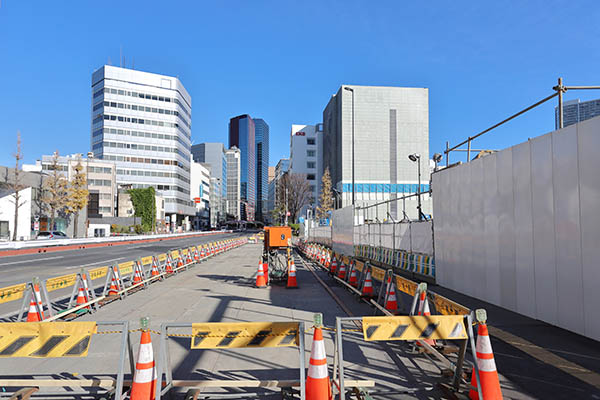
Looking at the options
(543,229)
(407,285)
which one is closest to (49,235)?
(407,285)

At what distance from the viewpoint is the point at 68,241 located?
39.4 metres

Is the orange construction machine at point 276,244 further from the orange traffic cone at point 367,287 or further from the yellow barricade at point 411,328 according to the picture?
the yellow barricade at point 411,328

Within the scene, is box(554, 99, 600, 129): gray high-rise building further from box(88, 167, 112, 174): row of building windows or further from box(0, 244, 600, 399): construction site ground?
box(88, 167, 112, 174): row of building windows

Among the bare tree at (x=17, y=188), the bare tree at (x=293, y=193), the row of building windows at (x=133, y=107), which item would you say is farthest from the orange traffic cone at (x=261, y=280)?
the row of building windows at (x=133, y=107)

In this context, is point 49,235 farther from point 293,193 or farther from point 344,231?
point 293,193

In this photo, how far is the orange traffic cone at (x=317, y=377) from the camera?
4117mm

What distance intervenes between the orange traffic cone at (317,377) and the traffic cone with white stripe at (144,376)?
165cm

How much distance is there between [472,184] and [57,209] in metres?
59.1

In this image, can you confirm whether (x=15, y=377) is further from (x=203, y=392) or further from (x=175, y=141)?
(x=175, y=141)

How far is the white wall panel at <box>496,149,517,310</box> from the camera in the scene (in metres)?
8.57

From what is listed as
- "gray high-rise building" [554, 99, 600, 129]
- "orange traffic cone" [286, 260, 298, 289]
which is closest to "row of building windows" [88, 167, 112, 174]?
"orange traffic cone" [286, 260, 298, 289]

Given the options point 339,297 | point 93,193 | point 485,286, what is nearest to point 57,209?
point 93,193

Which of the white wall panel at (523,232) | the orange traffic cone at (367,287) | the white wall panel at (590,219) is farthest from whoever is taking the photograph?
the orange traffic cone at (367,287)

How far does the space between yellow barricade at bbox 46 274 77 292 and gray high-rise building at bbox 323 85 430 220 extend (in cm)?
7321
